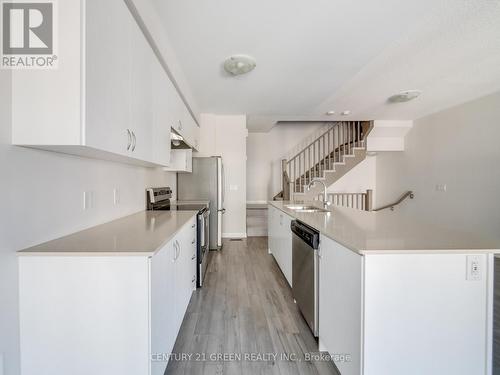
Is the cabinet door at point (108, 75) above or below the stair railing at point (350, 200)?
above

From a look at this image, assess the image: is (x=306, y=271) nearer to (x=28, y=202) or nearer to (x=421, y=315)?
(x=421, y=315)

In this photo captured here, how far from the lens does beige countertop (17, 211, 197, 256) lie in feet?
3.63

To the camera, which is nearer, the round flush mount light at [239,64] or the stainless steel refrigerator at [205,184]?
the round flush mount light at [239,64]

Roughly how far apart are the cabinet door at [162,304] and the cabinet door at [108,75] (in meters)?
0.65

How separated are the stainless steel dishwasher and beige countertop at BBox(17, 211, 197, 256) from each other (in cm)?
97

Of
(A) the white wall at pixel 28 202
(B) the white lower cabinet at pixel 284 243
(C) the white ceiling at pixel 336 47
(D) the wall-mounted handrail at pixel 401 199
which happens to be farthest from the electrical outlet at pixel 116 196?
(D) the wall-mounted handrail at pixel 401 199

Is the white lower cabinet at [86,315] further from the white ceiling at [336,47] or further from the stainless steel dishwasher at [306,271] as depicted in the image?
the white ceiling at [336,47]

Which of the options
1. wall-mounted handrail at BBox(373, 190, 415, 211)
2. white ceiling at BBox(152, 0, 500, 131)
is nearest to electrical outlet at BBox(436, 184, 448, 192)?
wall-mounted handrail at BBox(373, 190, 415, 211)

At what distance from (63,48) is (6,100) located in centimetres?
32

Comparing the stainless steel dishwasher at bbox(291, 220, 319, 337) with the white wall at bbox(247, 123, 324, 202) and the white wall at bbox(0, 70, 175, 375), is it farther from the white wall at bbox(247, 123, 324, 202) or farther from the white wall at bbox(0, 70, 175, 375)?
the white wall at bbox(247, 123, 324, 202)

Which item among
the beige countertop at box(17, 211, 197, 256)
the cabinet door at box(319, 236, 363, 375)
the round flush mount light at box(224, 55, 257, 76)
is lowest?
the cabinet door at box(319, 236, 363, 375)

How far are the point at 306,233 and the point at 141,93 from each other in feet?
5.13

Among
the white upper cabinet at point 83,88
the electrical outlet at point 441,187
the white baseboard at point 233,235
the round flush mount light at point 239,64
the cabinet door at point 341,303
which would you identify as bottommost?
the white baseboard at point 233,235

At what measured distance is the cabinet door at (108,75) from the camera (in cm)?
105
